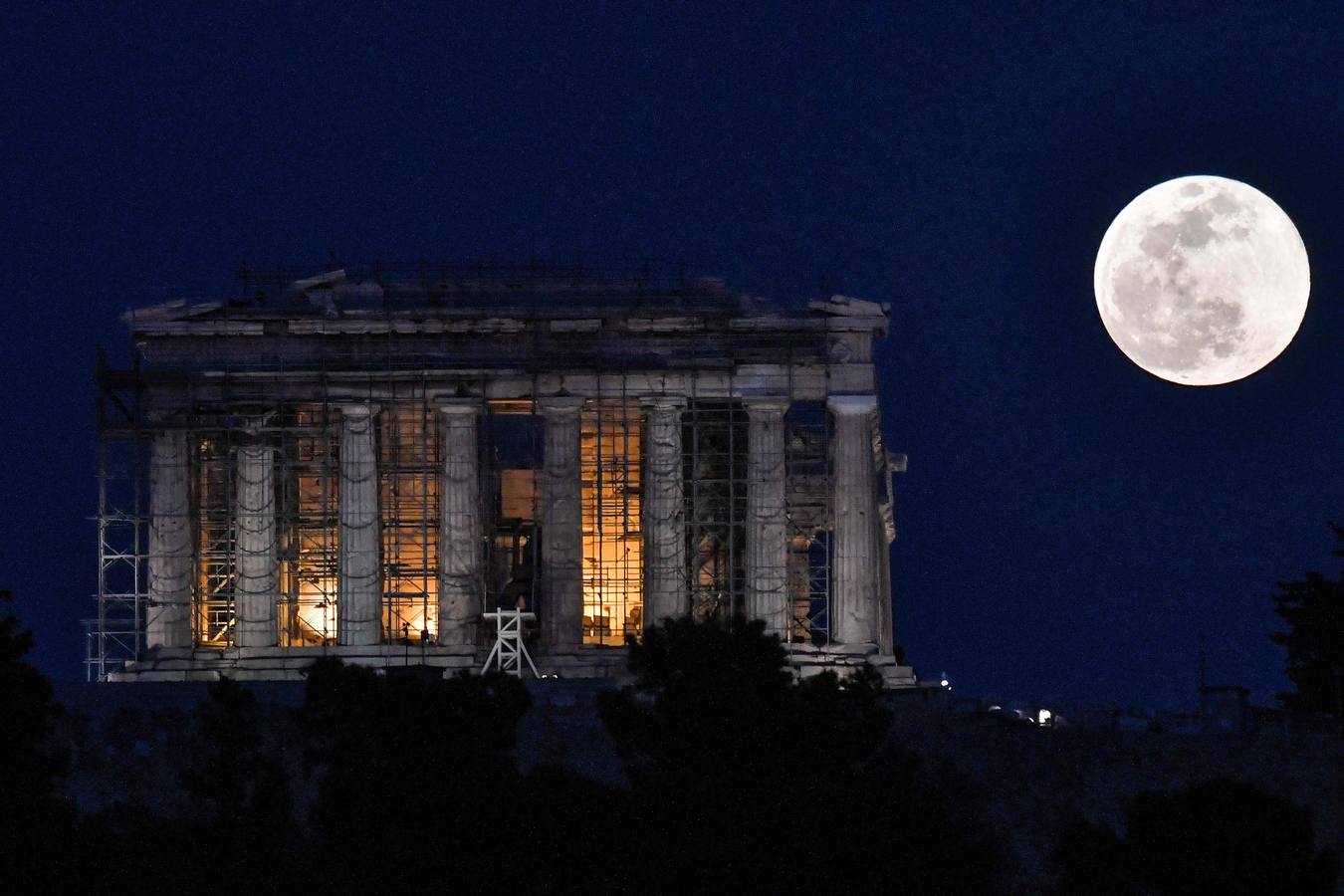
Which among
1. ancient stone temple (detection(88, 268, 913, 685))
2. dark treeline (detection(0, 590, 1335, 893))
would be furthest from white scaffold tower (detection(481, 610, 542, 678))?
dark treeline (detection(0, 590, 1335, 893))

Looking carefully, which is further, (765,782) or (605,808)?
(765,782)

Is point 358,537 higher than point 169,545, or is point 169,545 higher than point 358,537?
point 358,537

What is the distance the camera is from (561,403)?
4729 inches

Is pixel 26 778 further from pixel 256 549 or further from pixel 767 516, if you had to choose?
pixel 767 516

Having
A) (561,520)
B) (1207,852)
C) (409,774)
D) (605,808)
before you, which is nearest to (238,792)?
(409,774)

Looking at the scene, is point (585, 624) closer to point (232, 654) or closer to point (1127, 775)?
point (232, 654)

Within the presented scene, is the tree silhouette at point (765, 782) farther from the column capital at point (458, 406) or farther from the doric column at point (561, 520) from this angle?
the column capital at point (458, 406)

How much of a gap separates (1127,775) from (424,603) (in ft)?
114

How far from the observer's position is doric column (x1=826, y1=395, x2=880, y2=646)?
119 metres

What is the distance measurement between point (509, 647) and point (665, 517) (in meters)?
7.44

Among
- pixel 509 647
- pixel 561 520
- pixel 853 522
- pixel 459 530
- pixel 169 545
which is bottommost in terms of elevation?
pixel 509 647

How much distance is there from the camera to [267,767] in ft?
307

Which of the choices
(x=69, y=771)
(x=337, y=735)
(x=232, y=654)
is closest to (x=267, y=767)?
(x=337, y=735)

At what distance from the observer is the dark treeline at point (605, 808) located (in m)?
82.6
